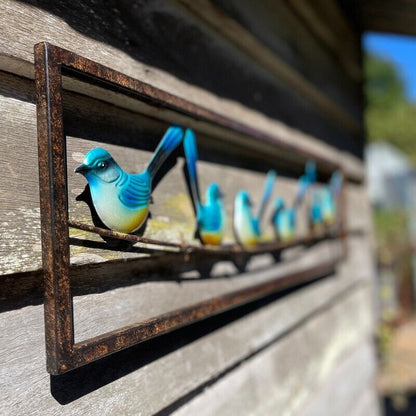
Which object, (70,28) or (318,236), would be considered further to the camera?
(318,236)

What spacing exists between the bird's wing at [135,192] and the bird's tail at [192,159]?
0.17 m

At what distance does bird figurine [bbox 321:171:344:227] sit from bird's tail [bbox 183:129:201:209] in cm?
99

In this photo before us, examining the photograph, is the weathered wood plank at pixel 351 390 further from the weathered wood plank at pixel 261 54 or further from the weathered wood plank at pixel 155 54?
the weathered wood plank at pixel 261 54

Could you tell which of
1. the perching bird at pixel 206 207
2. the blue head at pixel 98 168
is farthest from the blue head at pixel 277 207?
the blue head at pixel 98 168

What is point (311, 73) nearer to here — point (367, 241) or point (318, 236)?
point (318, 236)

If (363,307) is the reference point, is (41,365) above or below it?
above

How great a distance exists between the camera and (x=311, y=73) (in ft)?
6.49

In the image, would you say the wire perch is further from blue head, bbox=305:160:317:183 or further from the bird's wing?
blue head, bbox=305:160:317:183

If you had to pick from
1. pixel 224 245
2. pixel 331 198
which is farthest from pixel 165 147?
pixel 331 198

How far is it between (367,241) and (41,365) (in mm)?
2365

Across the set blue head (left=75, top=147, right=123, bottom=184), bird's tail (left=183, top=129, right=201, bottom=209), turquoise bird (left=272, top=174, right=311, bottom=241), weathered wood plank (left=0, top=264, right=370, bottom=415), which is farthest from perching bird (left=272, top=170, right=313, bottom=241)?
blue head (left=75, top=147, right=123, bottom=184)

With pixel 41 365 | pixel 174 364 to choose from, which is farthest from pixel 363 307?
pixel 41 365

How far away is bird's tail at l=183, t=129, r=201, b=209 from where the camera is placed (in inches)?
40.4

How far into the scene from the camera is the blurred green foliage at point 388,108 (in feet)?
62.6
